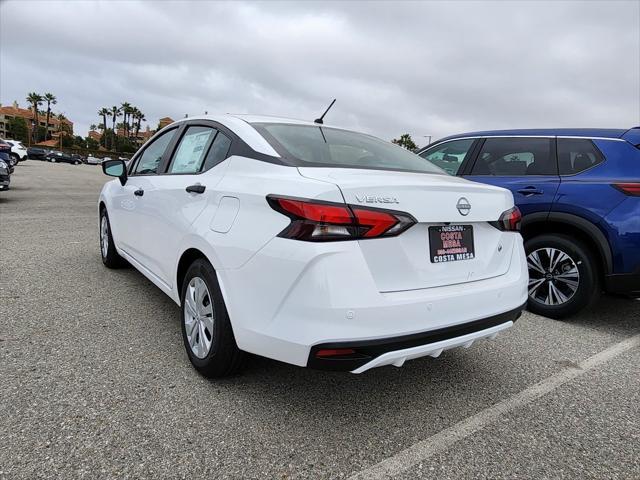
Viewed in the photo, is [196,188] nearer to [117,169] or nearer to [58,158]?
[117,169]

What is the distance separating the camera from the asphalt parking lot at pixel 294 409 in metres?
2.00

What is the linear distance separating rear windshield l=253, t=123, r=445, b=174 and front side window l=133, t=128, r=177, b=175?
1273mm

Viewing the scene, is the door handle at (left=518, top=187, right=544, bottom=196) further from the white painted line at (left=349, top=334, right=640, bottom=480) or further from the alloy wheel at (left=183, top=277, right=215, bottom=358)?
the alloy wheel at (left=183, top=277, right=215, bottom=358)

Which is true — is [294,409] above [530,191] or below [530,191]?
below

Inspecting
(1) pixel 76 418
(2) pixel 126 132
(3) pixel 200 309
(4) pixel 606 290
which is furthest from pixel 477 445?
(2) pixel 126 132

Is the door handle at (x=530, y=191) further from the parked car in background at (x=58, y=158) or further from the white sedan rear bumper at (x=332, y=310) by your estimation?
the parked car in background at (x=58, y=158)

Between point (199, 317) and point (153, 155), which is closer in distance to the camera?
point (199, 317)

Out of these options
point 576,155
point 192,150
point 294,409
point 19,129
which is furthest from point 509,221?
point 19,129

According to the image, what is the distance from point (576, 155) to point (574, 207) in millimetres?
512

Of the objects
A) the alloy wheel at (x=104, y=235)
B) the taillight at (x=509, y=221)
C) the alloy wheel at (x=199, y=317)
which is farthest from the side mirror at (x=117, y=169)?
the taillight at (x=509, y=221)

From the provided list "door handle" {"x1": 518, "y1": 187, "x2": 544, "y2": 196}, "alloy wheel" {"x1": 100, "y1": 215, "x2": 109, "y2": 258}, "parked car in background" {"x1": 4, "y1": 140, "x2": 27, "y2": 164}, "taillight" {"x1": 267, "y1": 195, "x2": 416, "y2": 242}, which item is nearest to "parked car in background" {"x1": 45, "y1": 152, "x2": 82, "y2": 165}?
"parked car in background" {"x1": 4, "y1": 140, "x2": 27, "y2": 164}

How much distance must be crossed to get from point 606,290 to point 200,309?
134 inches

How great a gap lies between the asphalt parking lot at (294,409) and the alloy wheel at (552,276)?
19.4 inches

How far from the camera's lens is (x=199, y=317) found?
2.65m
